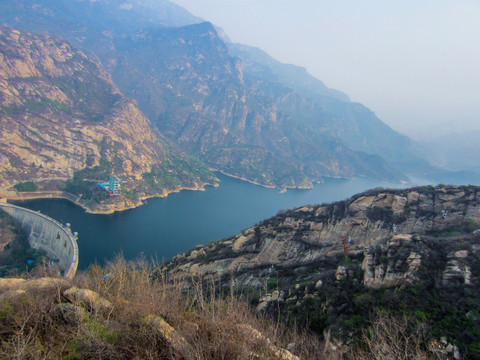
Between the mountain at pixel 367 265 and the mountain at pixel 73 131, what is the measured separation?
2563 inches

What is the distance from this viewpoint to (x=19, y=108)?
8812cm

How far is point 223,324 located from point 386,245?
10418 mm

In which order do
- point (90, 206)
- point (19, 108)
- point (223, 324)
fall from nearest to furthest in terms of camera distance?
point (223, 324)
point (90, 206)
point (19, 108)

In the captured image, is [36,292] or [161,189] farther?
[161,189]

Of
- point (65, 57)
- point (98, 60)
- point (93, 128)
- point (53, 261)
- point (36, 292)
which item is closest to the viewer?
point (36, 292)

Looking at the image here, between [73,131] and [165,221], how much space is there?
48.8 m

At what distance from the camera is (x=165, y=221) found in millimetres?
75875

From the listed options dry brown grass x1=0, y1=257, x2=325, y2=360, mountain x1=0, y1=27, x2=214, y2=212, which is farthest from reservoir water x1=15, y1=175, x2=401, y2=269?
dry brown grass x1=0, y1=257, x2=325, y2=360

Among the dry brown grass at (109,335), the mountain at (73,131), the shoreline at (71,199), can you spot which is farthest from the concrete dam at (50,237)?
the dry brown grass at (109,335)

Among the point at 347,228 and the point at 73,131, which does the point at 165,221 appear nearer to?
the point at 73,131

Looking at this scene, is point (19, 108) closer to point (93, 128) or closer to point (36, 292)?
point (93, 128)

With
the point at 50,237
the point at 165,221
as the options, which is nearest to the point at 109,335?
the point at 50,237

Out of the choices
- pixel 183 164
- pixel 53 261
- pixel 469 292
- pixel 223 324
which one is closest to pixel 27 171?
pixel 53 261

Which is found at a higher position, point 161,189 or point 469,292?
point 469,292
